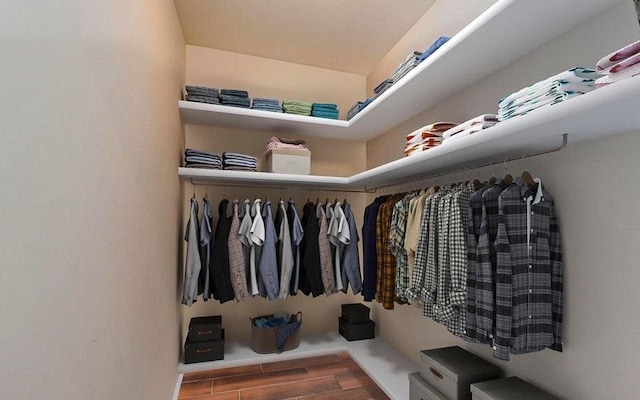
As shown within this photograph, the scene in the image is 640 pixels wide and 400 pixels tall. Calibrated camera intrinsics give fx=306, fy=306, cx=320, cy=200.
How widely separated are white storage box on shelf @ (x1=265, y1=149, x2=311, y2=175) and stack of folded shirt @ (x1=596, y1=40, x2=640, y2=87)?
1.86m

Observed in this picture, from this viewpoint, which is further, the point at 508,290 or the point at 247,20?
the point at 247,20

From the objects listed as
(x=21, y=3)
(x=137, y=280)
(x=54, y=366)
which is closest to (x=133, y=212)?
(x=137, y=280)

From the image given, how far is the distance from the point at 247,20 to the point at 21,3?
6.44 ft

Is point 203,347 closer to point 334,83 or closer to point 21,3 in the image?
point 21,3

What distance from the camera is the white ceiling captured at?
2.10 meters

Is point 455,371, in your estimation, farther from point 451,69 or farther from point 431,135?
point 451,69

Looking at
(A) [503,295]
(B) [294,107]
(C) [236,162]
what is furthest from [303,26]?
(A) [503,295]

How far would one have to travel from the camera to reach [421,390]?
5.30ft

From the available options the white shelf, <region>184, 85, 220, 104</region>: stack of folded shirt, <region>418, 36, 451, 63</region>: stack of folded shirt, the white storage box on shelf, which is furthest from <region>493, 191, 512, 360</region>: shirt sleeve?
<region>184, 85, 220, 104</region>: stack of folded shirt

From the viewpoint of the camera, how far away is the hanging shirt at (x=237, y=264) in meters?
2.20

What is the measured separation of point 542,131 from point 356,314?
6.85ft

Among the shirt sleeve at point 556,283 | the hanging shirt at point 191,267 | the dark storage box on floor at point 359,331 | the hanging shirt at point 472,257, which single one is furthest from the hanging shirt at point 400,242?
the hanging shirt at point 191,267

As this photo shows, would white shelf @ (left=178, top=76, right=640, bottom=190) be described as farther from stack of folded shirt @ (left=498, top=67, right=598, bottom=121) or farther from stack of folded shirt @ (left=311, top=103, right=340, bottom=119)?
stack of folded shirt @ (left=311, top=103, right=340, bottom=119)

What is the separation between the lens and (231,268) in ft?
7.27
